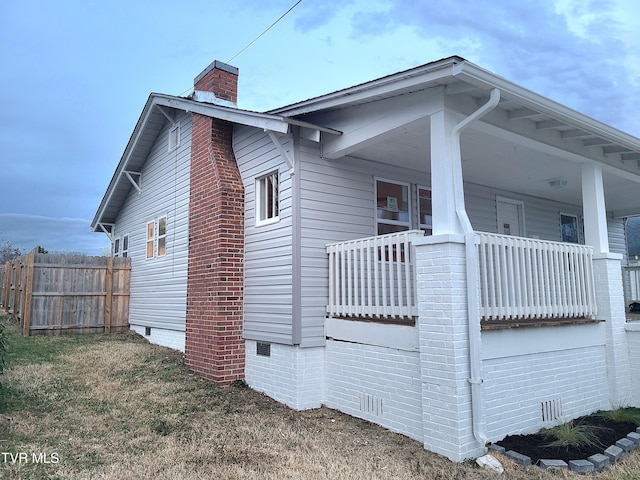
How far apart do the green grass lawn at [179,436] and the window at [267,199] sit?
9.16 feet

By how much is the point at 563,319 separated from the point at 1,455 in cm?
684

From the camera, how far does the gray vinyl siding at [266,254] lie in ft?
21.6

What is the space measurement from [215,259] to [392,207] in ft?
10.4

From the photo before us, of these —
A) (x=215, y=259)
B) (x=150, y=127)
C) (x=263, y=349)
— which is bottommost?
(x=263, y=349)

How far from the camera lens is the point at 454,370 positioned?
14.9 ft

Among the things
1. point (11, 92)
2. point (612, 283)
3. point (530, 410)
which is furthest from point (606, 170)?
point (11, 92)

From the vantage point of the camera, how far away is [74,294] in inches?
484

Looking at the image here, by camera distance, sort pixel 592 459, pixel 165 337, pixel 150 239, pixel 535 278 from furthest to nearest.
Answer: pixel 150 239, pixel 165 337, pixel 535 278, pixel 592 459

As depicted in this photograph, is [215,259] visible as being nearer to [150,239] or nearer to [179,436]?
[179,436]

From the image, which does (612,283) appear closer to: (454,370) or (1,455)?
(454,370)

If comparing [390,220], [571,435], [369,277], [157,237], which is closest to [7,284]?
[157,237]

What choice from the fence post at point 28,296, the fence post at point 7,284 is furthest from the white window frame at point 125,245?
the fence post at point 7,284

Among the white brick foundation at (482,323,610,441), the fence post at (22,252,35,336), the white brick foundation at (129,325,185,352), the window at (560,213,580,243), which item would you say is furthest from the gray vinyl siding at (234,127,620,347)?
the fence post at (22,252,35,336)

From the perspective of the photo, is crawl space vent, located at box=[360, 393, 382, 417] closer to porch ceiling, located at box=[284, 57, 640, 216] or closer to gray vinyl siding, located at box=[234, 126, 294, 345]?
gray vinyl siding, located at box=[234, 126, 294, 345]
